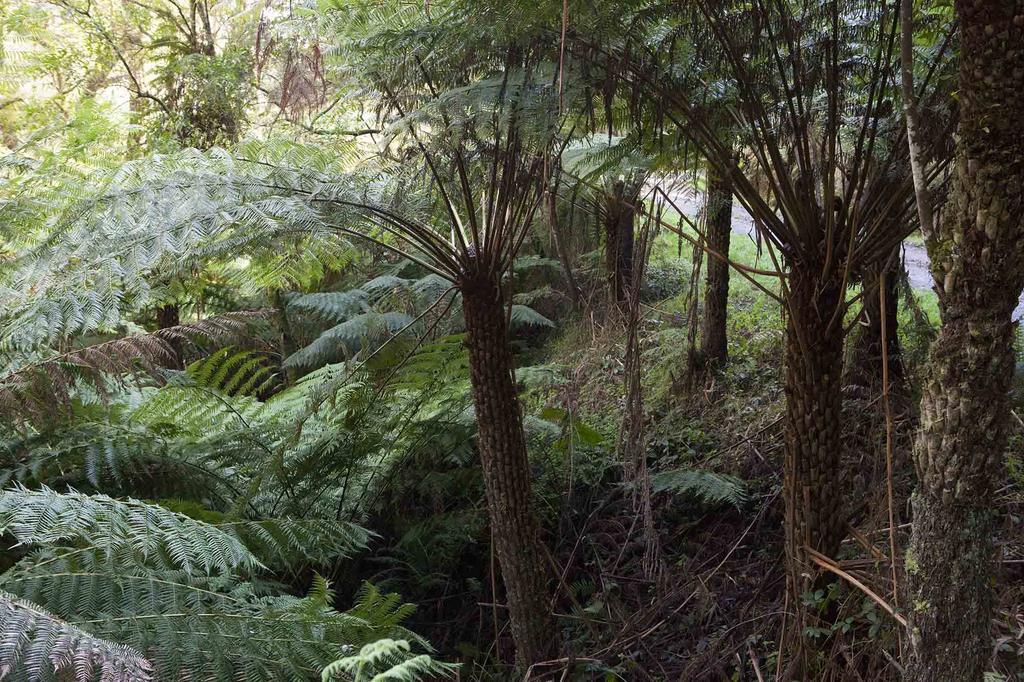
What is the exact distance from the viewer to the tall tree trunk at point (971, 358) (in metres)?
1.25

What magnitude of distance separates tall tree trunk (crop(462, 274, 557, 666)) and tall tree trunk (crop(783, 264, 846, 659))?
A: 0.90 metres

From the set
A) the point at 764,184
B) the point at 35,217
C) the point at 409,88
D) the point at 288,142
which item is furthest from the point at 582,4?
the point at 35,217

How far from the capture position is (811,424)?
7.23 feet

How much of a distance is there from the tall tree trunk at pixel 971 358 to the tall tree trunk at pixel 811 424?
78 cm

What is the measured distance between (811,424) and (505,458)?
1.01 meters

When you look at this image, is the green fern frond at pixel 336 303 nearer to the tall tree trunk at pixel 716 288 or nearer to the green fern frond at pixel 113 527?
the tall tree trunk at pixel 716 288

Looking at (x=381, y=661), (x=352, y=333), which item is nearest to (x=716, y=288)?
(x=352, y=333)

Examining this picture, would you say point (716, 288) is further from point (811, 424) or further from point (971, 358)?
point (971, 358)

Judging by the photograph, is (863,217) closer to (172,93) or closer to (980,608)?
(980,608)

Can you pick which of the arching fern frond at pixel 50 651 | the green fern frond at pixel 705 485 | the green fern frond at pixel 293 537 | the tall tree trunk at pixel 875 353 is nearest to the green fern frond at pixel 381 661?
the arching fern frond at pixel 50 651

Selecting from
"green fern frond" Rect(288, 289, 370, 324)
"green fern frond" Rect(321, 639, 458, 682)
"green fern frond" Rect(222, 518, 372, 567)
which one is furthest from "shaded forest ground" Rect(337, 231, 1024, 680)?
"green fern frond" Rect(288, 289, 370, 324)

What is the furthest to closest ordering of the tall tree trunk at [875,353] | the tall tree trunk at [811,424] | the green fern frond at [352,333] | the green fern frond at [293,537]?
the green fern frond at [352,333], the tall tree trunk at [875,353], the green fern frond at [293,537], the tall tree trunk at [811,424]

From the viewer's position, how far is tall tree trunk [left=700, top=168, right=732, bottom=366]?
177 inches

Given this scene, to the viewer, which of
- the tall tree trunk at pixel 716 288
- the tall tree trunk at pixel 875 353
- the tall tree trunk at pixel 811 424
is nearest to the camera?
the tall tree trunk at pixel 811 424
